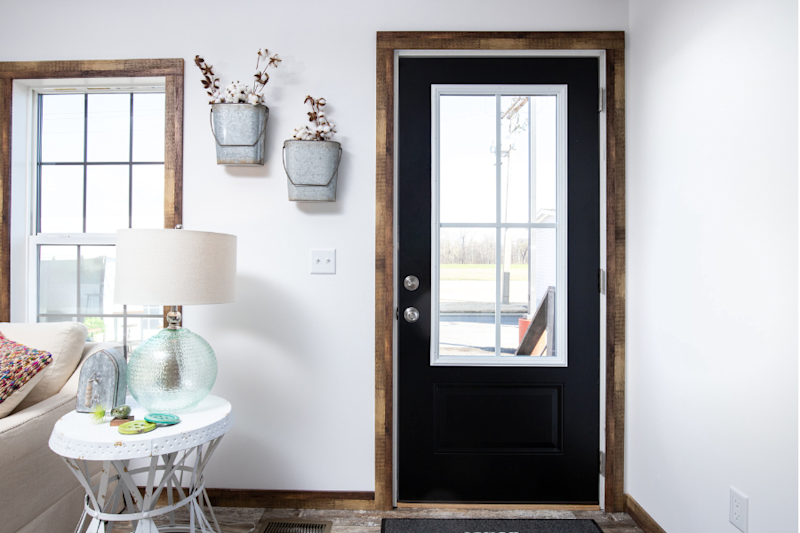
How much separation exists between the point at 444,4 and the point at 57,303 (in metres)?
2.18

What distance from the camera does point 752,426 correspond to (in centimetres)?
121

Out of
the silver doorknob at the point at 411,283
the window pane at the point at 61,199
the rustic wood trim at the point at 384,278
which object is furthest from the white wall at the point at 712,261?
the window pane at the point at 61,199

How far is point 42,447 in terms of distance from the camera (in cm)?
142

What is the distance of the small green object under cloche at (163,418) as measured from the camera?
1.33 m

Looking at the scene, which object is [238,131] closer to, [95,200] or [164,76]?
[164,76]

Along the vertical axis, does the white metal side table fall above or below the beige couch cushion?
below

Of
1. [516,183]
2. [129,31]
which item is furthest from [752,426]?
[129,31]

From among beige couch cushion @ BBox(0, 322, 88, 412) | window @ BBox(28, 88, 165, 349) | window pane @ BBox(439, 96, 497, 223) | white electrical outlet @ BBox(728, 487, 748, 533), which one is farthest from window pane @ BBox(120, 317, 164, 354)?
white electrical outlet @ BBox(728, 487, 748, 533)

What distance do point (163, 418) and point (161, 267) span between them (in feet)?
1.52

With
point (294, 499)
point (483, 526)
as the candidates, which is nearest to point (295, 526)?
point (294, 499)

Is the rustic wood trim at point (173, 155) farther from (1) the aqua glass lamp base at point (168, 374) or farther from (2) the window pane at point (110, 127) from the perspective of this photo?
(1) the aqua glass lamp base at point (168, 374)

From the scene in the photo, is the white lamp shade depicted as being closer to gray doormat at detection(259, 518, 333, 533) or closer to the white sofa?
the white sofa

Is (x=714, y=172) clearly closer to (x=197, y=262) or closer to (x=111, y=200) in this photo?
(x=197, y=262)

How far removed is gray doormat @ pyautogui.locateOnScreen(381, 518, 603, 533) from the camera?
172 centimetres
